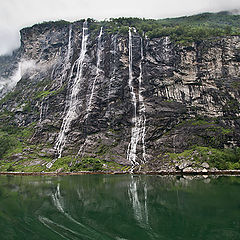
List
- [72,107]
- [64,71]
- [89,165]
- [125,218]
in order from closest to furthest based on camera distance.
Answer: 1. [125,218]
2. [89,165]
3. [72,107]
4. [64,71]

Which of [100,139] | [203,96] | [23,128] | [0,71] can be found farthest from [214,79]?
[0,71]

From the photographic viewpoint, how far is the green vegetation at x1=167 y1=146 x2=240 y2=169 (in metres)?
48.4

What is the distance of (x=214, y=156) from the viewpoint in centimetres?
4981

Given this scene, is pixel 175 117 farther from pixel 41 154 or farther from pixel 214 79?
pixel 41 154

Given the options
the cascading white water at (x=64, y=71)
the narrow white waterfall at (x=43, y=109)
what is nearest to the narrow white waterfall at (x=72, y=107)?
the cascading white water at (x=64, y=71)

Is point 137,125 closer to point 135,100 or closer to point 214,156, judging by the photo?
point 135,100

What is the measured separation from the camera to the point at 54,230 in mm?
11914

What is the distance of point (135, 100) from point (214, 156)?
31.1 meters

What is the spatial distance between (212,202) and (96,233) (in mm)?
10370

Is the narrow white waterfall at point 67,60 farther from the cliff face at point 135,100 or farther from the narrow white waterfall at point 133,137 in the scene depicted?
the narrow white waterfall at point 133,137

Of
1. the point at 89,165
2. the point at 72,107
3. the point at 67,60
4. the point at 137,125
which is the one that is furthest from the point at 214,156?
the point at 67,60

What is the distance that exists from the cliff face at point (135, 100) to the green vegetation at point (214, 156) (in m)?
3.30

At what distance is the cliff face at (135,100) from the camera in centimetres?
6256

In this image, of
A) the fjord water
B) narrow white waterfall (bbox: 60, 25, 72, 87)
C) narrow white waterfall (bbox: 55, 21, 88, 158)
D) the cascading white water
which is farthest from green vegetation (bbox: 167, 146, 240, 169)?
narrow white waterfall (bbox: 60, 25, 72, 87)
